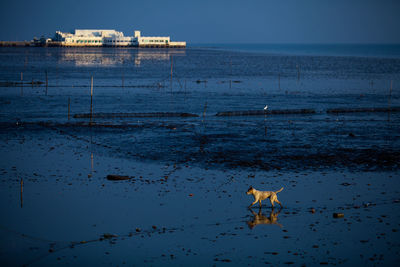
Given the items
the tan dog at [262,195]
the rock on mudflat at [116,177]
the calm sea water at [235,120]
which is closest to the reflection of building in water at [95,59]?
the calm sea water at [235,120]

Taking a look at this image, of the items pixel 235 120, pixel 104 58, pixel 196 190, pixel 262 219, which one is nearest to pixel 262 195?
pixel 262 219

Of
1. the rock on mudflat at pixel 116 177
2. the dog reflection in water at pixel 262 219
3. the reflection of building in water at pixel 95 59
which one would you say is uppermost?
the reflection of building in water at pixel 95 59

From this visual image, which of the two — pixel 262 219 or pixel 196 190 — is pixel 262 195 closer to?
pixel 262 219

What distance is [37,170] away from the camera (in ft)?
65.5

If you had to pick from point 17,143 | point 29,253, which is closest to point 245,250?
point 29,253

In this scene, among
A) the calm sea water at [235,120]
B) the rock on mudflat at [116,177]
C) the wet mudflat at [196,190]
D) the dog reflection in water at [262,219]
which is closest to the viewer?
the wet mudflat at [196,190]

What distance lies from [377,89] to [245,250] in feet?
174

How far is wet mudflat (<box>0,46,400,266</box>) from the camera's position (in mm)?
12688

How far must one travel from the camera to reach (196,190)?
57.7 ft

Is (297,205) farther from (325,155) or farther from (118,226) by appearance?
(325,155)

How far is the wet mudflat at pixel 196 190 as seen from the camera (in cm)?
1269

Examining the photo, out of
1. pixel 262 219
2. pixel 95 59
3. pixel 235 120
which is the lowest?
pixel 262 219

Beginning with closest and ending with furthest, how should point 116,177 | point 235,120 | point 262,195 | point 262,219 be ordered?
1. point 262,219
2. point 262,195
3. point 116,177
4. point 235,120

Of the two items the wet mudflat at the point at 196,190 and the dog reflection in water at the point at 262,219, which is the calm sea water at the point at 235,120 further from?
the dog reflection in water at the point at 262,219
